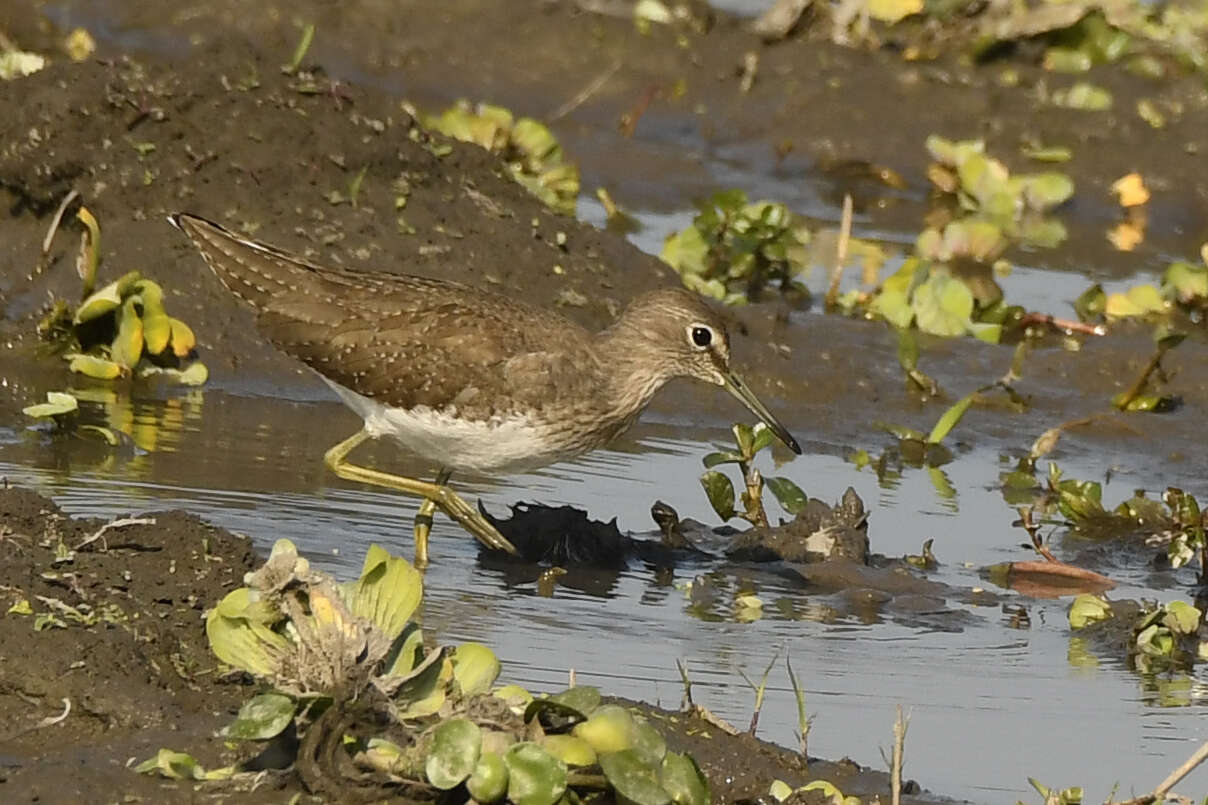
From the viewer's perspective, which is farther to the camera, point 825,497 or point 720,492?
point 825,497

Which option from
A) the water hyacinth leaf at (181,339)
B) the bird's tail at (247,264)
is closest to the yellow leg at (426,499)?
the bird's tail at (247,264)

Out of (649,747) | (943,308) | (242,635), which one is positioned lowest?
(649,747)

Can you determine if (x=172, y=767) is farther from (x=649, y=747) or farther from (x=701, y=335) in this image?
(x=701, y=335)

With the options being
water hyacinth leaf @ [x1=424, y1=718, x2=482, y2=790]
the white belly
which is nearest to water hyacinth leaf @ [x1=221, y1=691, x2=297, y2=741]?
water hyacinth leaf @ [x1=424, y1=718, x2=482, y2=790]

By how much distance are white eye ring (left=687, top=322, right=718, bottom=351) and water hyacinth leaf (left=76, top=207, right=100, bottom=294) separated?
3147 millimetres

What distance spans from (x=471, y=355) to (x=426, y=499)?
61 centimetres

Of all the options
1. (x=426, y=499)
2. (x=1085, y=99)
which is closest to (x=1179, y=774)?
(x=426, y=499)

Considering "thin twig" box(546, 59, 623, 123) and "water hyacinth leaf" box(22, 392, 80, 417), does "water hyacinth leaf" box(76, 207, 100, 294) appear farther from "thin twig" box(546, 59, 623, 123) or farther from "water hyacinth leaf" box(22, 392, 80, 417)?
"thin twig" box(546, 59, 623, 123)

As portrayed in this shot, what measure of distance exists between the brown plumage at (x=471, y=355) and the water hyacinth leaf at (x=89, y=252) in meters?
1.46

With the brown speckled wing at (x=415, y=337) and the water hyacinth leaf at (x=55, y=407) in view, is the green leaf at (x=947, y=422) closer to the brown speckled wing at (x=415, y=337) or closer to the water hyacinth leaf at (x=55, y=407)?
the brown speckled wing at (x=415, y=337)

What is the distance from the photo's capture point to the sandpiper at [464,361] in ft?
27.9

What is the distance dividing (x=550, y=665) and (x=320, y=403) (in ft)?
13.1

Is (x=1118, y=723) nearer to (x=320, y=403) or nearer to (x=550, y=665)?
(x=550, y=665)

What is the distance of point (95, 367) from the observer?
10.3m
